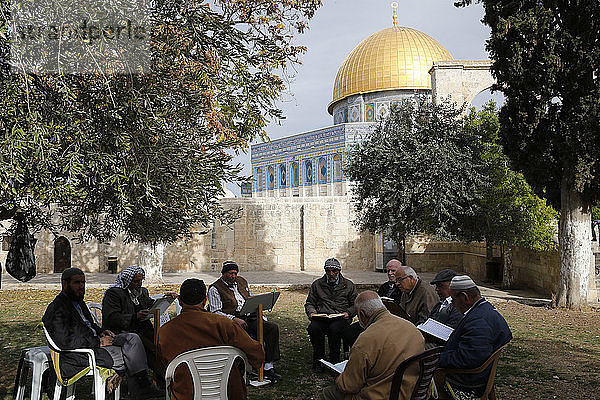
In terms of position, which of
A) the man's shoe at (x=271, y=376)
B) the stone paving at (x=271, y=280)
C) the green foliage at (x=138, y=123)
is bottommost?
the stone paving at (x=271, y=280)

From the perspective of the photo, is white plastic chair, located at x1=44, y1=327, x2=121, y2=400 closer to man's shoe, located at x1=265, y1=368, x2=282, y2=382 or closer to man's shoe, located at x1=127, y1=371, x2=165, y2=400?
man's shoe, located at x1=127, y1=371, x2=165, y2=400

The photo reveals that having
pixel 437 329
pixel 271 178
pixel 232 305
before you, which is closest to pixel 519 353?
pixel 437 329

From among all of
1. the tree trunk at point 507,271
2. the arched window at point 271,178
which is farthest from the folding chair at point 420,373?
the arched window at point 271,178

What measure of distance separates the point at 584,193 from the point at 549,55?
9.04 feet

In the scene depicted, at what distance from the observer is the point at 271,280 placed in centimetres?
1811

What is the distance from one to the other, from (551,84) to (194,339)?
9096mm

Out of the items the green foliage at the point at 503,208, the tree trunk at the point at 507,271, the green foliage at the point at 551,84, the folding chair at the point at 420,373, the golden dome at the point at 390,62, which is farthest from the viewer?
the golden dome at the point at 390,62

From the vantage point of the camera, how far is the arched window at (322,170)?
35.2 m

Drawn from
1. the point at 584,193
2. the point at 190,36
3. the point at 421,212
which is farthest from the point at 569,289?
the point at 190,36

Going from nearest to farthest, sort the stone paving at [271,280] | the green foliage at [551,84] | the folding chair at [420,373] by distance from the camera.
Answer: the folding chair at [420,373] < the green foliage at [551,84] < the stone paving at [271,280]

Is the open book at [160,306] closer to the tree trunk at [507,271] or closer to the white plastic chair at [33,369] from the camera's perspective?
the white plastic chair at [33,369]

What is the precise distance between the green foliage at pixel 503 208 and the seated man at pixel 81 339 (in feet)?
32.5

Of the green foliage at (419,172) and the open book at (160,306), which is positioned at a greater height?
the green foliage at (419,172)

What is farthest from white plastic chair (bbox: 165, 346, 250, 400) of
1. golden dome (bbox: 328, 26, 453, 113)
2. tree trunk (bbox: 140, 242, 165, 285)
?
golden dome (bbox: 328, 26, 453, 113)
